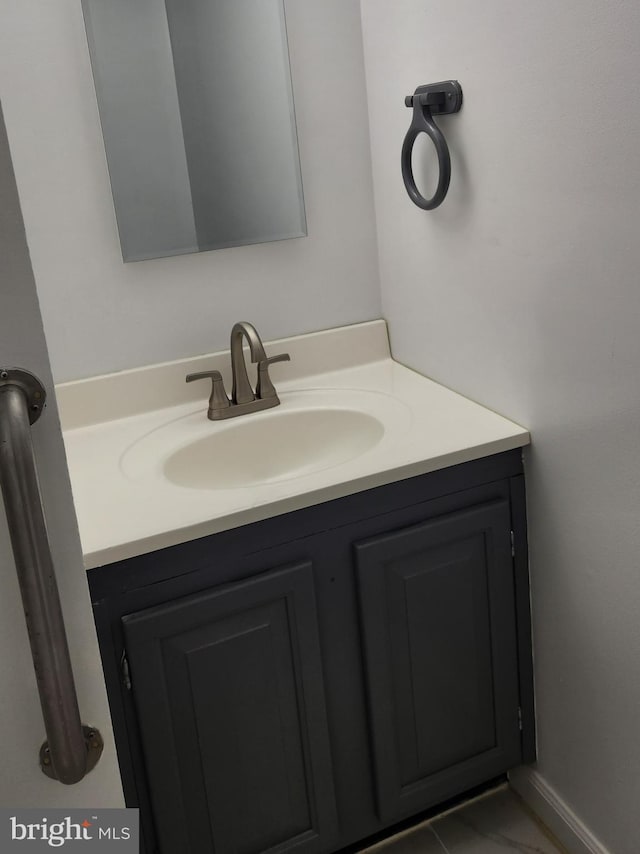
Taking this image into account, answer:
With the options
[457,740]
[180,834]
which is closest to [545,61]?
[457,740]

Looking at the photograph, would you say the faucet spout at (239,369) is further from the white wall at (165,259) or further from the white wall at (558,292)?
the white wall at (558,292)

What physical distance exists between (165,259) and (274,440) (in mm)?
427

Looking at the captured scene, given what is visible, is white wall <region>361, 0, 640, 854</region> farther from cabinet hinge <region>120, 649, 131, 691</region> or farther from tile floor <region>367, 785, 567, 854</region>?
cabinet hinge <region>120, 649, 131, 691</region>

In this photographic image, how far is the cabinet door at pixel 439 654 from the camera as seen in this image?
1.37m

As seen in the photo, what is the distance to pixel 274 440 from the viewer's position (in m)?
1.64

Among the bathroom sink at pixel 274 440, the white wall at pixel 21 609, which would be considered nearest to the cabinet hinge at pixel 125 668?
the bathroom sink at pixel 274 440

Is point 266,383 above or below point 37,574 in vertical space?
below

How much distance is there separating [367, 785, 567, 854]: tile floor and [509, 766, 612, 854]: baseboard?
0.02 metres

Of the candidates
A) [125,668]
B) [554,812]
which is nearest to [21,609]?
[125,668]

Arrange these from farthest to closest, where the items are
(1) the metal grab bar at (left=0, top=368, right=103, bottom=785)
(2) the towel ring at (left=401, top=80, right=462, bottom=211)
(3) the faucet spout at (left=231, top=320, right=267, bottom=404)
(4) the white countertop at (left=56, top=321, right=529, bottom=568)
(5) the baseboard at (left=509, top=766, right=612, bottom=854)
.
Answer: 1. (3) the faucet spout at (left=231, top=320, right=267, bottom=404)
2. (5) the baseboard at (left=509, top=766, right=612, bottom=854)
3. (2) the towel ring at (left=401, top=80, right=462, bottom=211)
4. (4) the white countertop at (left=56, top=321, right=529, bottom=568)
5. (1) the metal grab bar at (left=0, top=368, right=103, bottom=785)

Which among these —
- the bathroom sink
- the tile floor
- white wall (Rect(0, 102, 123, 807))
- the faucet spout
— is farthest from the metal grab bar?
the tile floor

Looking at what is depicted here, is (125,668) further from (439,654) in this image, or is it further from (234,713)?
(439,654)

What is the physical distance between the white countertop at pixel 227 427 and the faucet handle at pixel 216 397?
3cm

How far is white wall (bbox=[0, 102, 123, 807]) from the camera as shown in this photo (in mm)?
601
